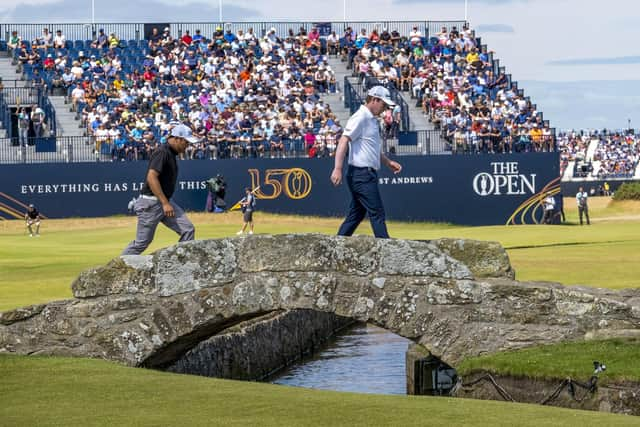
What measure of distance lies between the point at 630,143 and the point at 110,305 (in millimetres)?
71715

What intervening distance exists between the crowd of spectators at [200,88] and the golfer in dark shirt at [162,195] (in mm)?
32043

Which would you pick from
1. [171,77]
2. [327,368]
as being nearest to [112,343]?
[327,368]

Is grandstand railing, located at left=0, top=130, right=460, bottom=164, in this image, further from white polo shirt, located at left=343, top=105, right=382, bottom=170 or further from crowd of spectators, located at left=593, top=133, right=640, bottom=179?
crowd of spectators, located at left=593, top=133, right=640, bottom=179

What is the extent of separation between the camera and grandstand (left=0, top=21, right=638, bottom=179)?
46.5 meters

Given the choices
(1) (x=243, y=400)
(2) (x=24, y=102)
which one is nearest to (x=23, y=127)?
(2) (x=24, y=102)

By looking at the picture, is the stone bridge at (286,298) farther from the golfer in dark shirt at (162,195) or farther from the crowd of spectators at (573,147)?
the crowd of spectators at (573,147)

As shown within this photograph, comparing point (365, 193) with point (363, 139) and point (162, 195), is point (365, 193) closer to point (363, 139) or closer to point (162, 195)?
point (363, 139)

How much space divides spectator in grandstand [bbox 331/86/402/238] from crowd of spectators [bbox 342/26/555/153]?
35317 mm

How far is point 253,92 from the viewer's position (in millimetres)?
49094

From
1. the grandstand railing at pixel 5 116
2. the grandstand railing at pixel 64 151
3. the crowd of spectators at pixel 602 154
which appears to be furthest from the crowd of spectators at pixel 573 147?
the grandstand railing at pixel 5 116

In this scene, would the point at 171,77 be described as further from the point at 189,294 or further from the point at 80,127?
the point at 189,294

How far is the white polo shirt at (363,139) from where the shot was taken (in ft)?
41.3

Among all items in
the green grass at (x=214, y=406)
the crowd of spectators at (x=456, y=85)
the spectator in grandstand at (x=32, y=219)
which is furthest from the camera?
the crowd of spectators at (x=456, y=85)

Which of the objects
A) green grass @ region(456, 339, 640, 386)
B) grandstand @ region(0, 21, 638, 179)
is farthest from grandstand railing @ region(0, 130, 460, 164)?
green grass @ region(456, 339, 640, 386)
